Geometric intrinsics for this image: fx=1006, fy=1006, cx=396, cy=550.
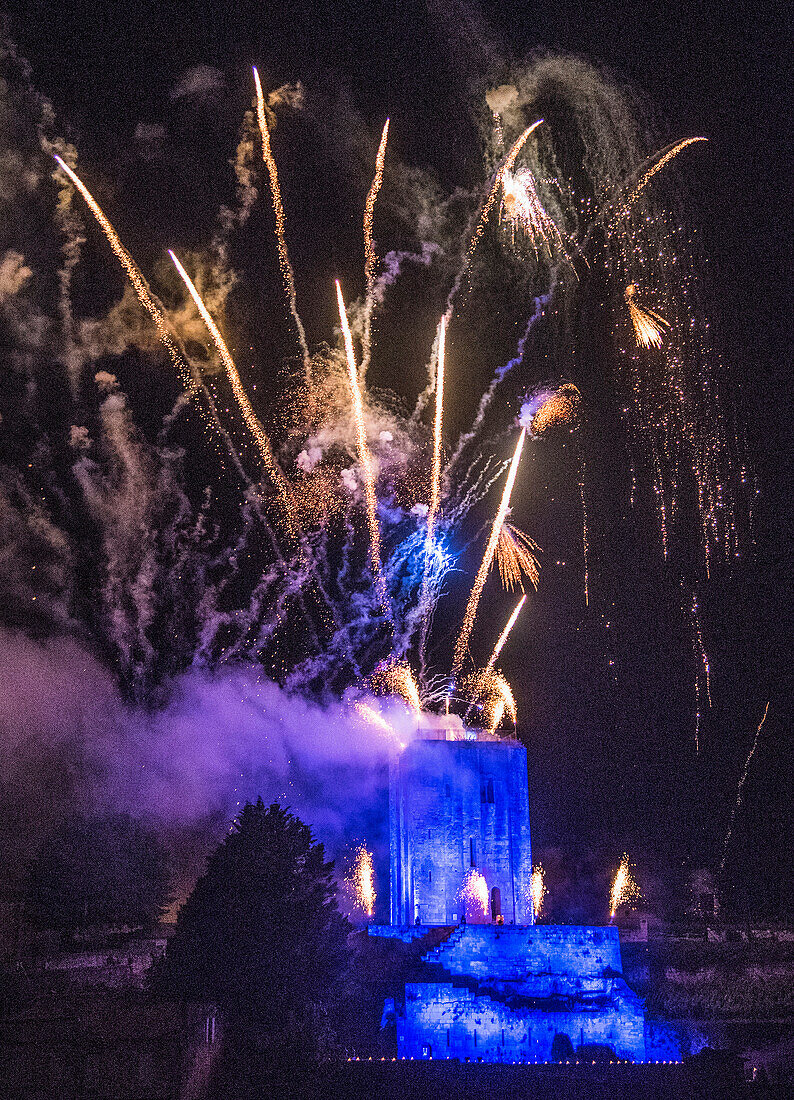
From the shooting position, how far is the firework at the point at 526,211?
23891mm

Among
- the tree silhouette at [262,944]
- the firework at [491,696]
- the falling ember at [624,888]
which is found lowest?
the tree silhouette at [262,944]

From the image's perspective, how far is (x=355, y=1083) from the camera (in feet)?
73.8

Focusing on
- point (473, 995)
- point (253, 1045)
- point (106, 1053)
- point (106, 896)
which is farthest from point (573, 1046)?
point (106, 896)

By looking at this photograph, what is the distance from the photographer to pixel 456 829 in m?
40.8

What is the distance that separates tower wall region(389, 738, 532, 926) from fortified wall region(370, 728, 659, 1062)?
4 cm

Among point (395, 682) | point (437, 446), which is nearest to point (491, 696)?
point (395, 682)

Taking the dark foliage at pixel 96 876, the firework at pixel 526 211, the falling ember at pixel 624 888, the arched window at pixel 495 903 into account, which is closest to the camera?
the firework at pixel 526 211

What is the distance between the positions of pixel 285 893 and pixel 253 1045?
5089 millimetres

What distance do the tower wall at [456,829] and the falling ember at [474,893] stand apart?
11cm

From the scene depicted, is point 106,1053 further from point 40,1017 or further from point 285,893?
point 285,893

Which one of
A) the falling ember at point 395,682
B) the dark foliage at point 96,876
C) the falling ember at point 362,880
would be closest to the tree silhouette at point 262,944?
the falling ember at point 395,682

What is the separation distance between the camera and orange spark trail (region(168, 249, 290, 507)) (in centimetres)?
2489

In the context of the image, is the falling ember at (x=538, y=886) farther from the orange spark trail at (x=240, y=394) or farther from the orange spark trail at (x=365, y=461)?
the orange spark trail at (x=240, y=394)

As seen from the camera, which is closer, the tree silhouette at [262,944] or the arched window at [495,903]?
the tree silhouette at [262,944]
